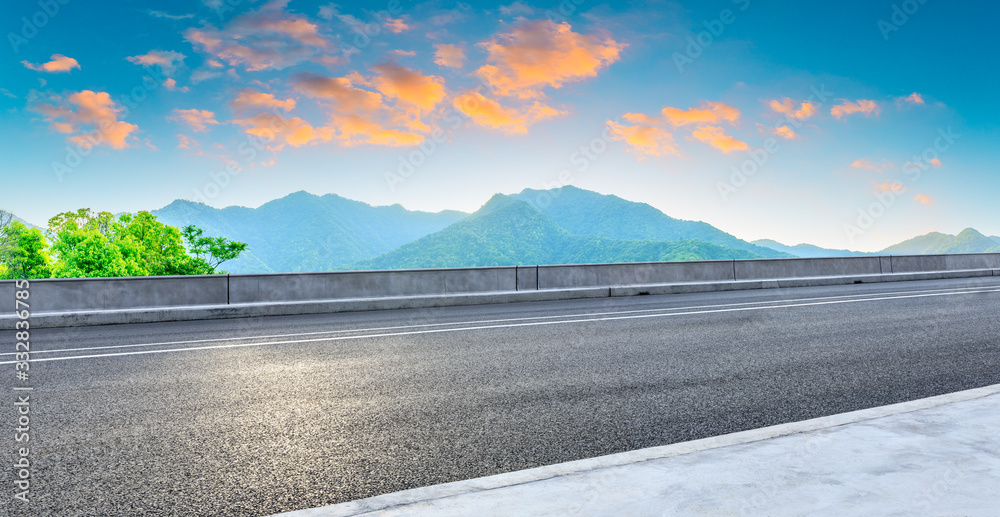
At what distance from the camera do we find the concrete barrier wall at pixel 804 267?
19.7 meters

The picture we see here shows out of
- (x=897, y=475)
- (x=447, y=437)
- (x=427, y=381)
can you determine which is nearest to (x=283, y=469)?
(x=447, y=437)

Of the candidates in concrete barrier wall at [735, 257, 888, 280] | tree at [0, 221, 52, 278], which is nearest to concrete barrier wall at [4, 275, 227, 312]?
concrete barrier wall at [735, 257, 888, 280]

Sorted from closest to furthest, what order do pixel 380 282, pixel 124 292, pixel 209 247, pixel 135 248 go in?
pixel 124 292, pixel 380 282, pixel 135 248, pixel 209 247

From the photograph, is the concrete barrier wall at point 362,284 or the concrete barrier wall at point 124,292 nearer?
the concrete barrier wall at point 124,292

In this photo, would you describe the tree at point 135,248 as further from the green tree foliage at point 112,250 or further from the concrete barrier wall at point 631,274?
the concrete barrier wall at point 631,274

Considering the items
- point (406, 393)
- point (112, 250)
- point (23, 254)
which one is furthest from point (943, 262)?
point (23, 254)

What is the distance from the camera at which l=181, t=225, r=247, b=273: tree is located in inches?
3238

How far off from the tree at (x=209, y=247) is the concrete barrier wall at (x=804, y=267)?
7510 cm

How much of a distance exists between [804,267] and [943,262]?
25.9 ft

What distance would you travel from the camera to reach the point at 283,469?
376 centimetres

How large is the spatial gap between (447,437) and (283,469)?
1135mm

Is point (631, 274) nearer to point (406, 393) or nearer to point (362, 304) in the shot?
point (362, 304)

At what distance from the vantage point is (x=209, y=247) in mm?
82562

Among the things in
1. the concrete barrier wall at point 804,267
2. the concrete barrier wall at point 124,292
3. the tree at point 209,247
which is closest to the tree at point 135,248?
the tree at point 209,247
